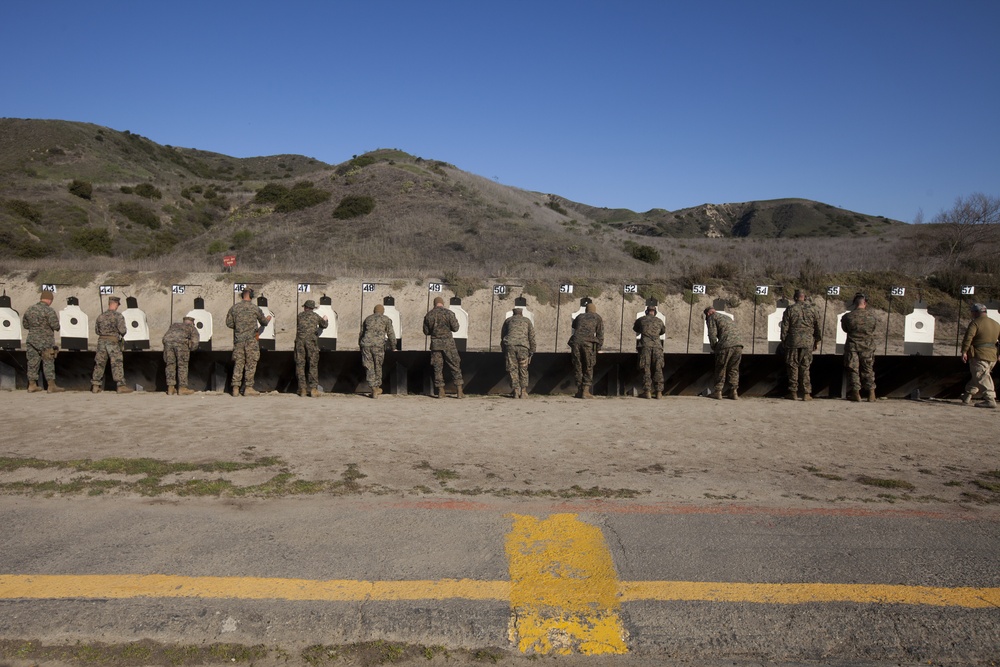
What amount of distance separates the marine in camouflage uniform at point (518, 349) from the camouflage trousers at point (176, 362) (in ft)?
18.0

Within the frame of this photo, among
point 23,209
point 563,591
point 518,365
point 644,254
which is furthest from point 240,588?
point 23,209

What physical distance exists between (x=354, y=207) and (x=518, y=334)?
3247 centimetres

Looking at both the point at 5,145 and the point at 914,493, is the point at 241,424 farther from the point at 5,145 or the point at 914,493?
the point at 5,145

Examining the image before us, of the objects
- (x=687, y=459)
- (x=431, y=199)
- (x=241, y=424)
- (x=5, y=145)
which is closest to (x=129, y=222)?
(x=431, y=199)

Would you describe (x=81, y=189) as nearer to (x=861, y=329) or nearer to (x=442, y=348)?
(x=442, y=348)

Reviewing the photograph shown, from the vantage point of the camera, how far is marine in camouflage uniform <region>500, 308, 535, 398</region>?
1202 cm

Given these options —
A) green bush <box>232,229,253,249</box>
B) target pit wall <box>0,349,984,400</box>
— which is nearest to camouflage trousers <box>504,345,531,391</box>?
target pit wall <box>0,349,984,400</box>

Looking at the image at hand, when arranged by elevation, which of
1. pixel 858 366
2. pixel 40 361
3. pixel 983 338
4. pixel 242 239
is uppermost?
pixel 242 239

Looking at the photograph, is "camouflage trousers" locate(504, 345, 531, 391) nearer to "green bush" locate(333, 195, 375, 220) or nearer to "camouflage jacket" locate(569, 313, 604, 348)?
"camouflage jacket" locate(569, 313, 604, 348)

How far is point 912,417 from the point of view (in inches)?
402

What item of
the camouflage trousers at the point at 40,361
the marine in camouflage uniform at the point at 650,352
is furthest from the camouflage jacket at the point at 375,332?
the camouflage trousers at the point at 40,361

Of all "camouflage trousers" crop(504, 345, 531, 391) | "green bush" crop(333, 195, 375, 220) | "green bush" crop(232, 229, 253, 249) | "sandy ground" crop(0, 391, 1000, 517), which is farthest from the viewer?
"green bush" crop(333, 195, 375, 220)

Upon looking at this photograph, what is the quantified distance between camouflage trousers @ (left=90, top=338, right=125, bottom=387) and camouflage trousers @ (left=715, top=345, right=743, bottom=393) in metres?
10.4

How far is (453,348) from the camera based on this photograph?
40.2 feet
